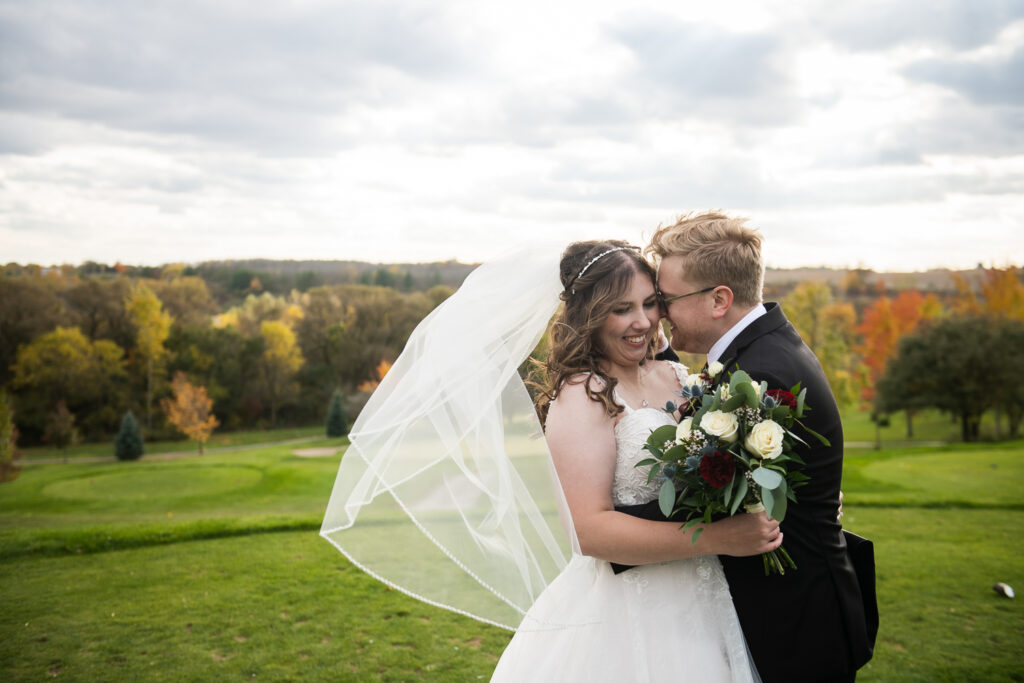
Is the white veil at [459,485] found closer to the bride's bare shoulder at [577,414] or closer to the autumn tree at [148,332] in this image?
the bride's bare shoulder at [577,414]

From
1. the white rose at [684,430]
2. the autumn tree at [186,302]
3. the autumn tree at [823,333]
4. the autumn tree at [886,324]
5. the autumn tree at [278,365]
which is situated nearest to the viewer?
the white rose at [684,430]

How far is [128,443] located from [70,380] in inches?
544

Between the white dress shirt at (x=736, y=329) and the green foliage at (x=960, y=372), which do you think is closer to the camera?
the white dress shirt at (x=736, y=329)

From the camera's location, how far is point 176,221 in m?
55.2

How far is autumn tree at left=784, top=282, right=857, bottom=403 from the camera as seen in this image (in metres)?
35.2

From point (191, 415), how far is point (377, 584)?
36434 millimetres

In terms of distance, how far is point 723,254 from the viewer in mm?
2988

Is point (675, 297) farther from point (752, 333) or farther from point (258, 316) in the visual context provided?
point (258, 316)

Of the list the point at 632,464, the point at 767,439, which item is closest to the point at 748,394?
the point at 767,439

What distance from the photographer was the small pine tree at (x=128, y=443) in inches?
1251

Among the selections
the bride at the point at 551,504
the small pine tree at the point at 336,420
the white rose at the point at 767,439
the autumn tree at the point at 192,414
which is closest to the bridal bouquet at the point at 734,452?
the white rose at the point at 767,439

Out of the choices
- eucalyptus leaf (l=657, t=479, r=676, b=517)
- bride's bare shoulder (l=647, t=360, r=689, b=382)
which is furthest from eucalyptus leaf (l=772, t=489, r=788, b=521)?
bride's bare shoulder (l=647, t=360, r=689, b=382)

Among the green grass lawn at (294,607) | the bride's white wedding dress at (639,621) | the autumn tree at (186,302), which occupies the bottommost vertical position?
the green grass lawn at (294,607)

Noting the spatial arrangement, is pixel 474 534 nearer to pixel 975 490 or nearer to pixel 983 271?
pixel 975 490
